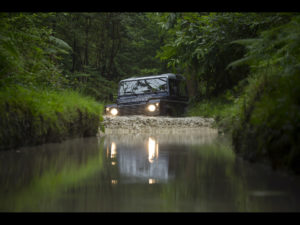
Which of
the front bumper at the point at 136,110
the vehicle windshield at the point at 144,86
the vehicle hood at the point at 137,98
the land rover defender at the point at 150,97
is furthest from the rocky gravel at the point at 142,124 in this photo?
the vehicle windshield at the point at 144,86

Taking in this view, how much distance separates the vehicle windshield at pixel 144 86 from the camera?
659 inches

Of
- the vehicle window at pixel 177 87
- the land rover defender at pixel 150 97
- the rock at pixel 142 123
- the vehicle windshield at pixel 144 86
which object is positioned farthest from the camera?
the vehicle window at pixel 177 87

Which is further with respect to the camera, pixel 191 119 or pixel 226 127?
pixel 191 119

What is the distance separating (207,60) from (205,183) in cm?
1401

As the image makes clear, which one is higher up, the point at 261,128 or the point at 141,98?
the point at 141,98

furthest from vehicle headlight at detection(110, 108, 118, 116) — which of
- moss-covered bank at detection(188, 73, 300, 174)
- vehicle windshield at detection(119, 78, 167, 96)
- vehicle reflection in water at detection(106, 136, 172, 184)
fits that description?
moss-covered bank at detection(188, 73, 300, 174)

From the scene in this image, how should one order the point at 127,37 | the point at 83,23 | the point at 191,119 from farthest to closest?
the point at 127,37, the point at 83,23, the point at 191,119

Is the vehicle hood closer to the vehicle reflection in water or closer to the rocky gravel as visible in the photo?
the rocky gravel

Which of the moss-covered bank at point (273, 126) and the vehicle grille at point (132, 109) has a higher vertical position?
the vehicle grille at point (132, 109)

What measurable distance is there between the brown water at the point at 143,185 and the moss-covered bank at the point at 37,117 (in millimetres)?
1139

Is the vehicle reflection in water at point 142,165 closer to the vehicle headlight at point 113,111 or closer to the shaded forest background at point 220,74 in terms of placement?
the shaded forest background at point 220,74
